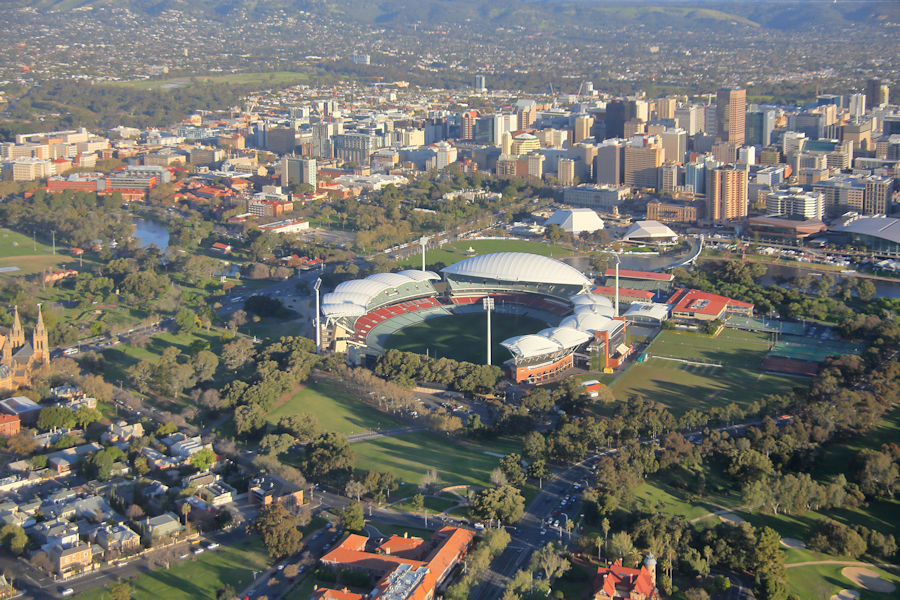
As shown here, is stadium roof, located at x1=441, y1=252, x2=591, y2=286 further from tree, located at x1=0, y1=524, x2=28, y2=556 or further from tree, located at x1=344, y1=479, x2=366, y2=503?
tree, located at x1=0, y1=524, x2=28, y2=556

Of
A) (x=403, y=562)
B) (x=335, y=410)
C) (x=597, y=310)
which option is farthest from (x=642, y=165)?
(x=403, y=562)

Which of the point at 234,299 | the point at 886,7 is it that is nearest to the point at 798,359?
the point at 234,299

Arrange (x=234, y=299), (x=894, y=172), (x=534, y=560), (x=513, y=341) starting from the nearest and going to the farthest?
(x=534, y=560) < (x=513, y=341) < (x=234, y=299) < (x=894, y=172)

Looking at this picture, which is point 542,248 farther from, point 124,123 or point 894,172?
point 124,123

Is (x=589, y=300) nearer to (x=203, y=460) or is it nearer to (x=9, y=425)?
(x=203, y=460)

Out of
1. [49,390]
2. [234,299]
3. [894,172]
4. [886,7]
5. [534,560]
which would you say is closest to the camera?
[534,560]

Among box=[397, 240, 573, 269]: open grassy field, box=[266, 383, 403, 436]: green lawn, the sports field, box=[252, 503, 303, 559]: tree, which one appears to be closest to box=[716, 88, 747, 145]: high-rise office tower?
box=[397, 240, 573, 269]: open grassy field
